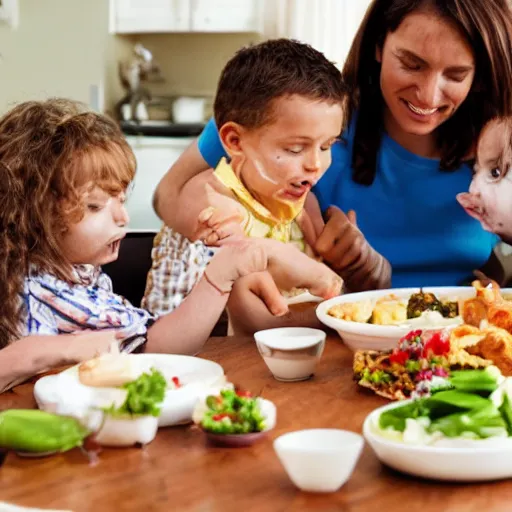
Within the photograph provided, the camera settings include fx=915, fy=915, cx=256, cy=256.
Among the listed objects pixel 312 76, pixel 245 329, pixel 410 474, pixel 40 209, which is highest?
pixel 312 76

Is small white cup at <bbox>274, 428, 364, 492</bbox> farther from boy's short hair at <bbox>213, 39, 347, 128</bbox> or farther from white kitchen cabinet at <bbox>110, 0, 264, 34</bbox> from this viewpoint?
white kitchen cabinet at <bbox>110, 0, 264, 34</bbox>

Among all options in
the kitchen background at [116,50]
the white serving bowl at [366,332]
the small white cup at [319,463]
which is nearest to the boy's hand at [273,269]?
the white serving bowl at [366,332]

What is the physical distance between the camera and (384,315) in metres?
1.35

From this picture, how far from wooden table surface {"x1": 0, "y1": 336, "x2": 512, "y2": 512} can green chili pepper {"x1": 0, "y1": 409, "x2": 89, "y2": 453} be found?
2 cm

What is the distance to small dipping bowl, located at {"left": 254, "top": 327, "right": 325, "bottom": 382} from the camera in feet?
3.98

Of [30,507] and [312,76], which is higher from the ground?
[312,76]

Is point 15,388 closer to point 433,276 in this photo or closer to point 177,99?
point 433,276

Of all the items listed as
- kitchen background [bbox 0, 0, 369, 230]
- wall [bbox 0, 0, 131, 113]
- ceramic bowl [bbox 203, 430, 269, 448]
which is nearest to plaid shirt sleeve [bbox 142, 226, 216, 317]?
ceramic bowl [bbox 203, 430, 269, 448]

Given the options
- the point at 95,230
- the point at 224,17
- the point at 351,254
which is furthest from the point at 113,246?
the point at 224,17

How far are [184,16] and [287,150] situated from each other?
2.84 m

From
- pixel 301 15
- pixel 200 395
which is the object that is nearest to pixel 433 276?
pixel 200 395

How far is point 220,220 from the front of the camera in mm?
1562

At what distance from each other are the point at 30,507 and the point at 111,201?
2.05ft

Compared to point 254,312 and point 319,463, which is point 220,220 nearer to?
point 254,312
